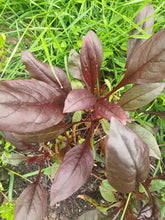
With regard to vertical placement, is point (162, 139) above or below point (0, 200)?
above

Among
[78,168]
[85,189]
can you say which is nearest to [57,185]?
[78,168]

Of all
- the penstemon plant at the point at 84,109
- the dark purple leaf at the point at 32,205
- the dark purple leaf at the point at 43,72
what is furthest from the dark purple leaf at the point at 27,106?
the dark purple leaf at the point at 32,205

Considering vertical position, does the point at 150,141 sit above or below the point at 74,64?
below

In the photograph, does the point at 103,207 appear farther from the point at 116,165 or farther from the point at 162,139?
the point at 116,165

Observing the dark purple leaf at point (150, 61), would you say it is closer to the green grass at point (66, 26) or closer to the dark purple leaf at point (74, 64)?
the dark purple leaf at point (74, 64)

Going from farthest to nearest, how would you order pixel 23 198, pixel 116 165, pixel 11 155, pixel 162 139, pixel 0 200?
1. pixel 162 139
2. pixel 0 200
3. pixel 11 155
4. pixel 23 198
5. pixel 116 165

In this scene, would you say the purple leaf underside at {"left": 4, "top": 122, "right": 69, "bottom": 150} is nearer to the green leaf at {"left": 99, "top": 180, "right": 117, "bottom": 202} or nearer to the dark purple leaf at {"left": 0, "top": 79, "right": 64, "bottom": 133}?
the dark purple leaf at {"left": 0, "top": 79, "right": 64, "bottom": 133}

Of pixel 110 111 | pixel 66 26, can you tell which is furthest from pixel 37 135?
pixel 66 26

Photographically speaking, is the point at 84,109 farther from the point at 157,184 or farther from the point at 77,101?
the point at 157,184
